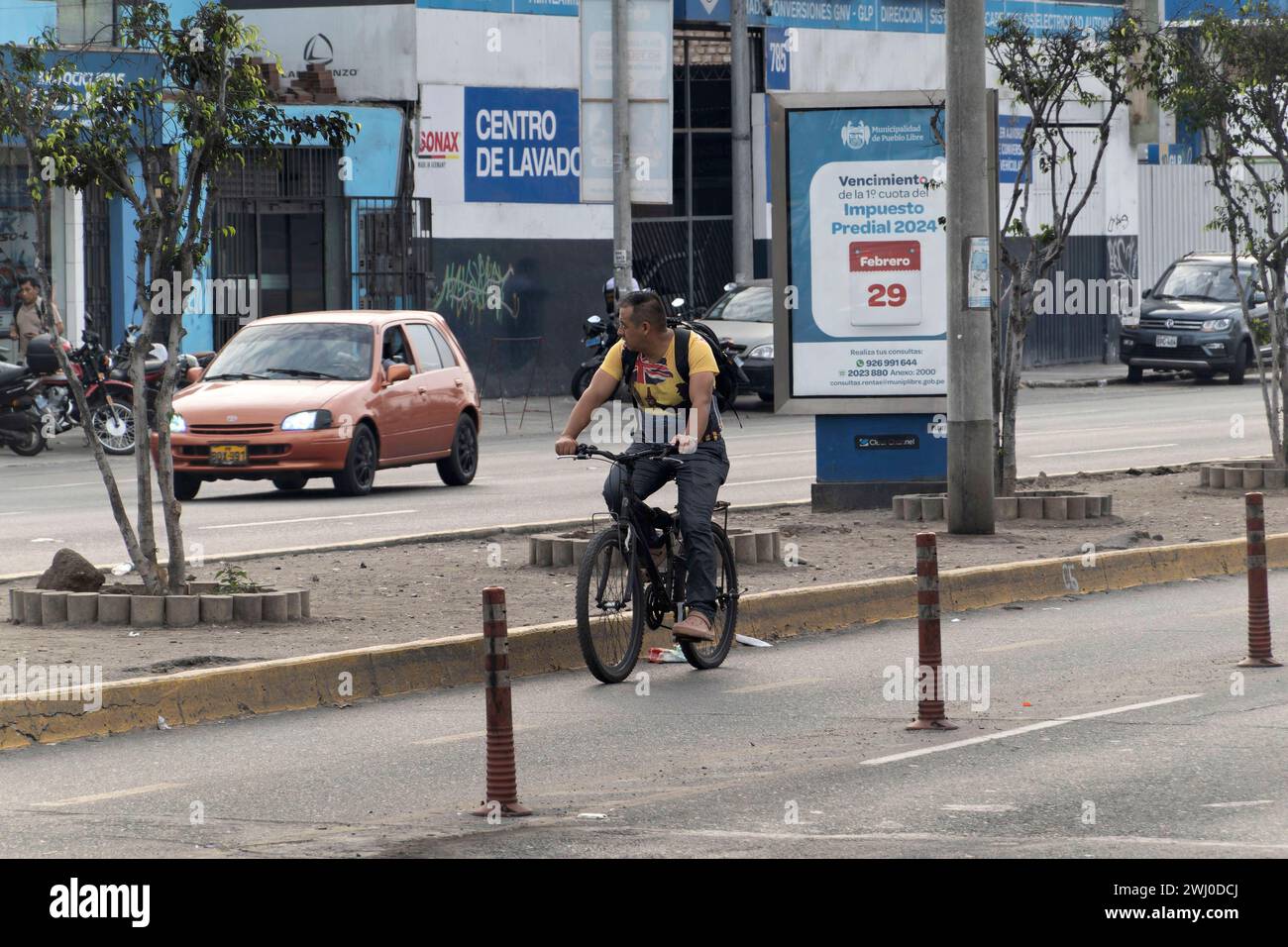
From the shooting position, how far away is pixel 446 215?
111ft

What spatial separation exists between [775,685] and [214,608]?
114 inches

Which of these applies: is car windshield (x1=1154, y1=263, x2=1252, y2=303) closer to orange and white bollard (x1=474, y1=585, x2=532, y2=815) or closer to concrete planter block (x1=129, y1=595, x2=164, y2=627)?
concrete planter block (x1=129, y1=595, x2=164, y2=627)

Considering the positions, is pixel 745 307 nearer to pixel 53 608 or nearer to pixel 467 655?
pixel 53 608

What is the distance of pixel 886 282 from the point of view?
708 inches

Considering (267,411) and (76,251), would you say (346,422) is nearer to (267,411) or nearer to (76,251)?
(267,411)

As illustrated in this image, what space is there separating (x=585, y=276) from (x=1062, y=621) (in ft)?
76.3

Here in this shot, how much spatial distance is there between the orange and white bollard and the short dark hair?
3.41 metres

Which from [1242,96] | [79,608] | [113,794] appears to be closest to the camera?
→ [113,794]

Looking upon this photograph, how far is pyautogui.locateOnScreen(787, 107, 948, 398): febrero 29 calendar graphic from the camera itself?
17.8 metres

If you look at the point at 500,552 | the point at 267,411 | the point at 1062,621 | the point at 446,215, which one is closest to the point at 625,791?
the point at 1062,621

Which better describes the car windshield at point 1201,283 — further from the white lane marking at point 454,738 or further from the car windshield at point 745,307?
the white lane marking at point 454,738

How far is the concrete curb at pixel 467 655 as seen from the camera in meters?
9.50

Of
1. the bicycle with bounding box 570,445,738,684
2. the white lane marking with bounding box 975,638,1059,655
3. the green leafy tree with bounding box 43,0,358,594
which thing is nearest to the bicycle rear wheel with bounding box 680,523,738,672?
the bicycle with bounding box 570,445,738,684

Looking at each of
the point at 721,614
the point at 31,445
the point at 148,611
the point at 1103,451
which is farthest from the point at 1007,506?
the point at 31,445
